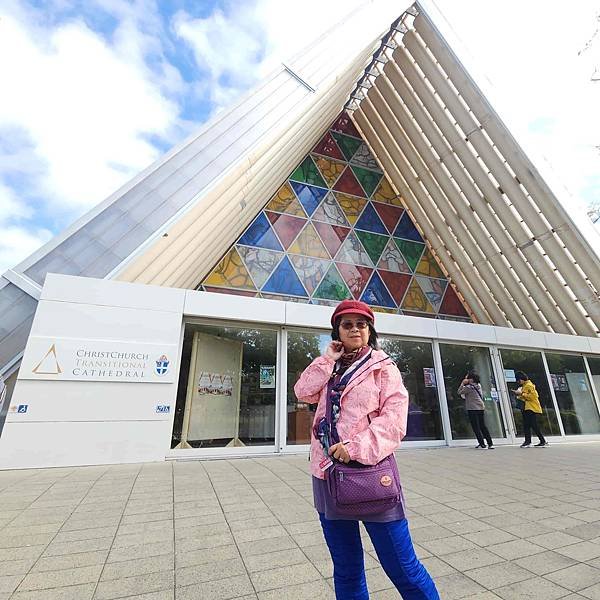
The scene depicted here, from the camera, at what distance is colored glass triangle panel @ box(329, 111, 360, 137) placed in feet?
48.1

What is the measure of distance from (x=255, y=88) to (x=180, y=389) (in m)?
6.32

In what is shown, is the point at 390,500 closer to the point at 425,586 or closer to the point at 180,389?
the point at 425,586

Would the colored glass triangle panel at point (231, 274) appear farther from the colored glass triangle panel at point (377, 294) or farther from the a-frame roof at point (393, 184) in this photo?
the colored glass triangle panel at point (377, 294)

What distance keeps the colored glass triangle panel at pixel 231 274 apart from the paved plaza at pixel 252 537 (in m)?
6.63

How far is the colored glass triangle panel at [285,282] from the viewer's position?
1068 centimetres

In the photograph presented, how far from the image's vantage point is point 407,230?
13.9 metres

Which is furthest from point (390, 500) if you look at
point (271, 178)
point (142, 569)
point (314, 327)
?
point (271, 178)

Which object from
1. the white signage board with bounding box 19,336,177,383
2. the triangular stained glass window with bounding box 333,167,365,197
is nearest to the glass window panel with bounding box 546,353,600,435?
the triangular stained glass window with bounding box 333,167,365,197

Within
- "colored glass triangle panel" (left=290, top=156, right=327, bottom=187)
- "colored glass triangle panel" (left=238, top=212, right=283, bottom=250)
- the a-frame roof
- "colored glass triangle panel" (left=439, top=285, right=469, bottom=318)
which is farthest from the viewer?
"colored glass triangle panel" (left=439, top=285, right=469, bottom=318)

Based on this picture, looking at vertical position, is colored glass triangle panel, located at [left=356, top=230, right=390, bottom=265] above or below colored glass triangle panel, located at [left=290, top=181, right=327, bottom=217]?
below

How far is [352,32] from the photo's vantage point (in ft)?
27.3

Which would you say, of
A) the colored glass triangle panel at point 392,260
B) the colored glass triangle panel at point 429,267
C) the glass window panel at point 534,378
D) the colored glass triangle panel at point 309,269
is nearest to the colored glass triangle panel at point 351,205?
the colored glass triangle panel at point 392,260

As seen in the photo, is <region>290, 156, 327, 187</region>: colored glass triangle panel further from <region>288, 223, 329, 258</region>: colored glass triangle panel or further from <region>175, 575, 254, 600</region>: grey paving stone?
<region>175, 575, 254, 600</region>: grey paving stone

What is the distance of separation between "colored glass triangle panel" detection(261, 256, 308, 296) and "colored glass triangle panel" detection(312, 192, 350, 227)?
2.35 m
